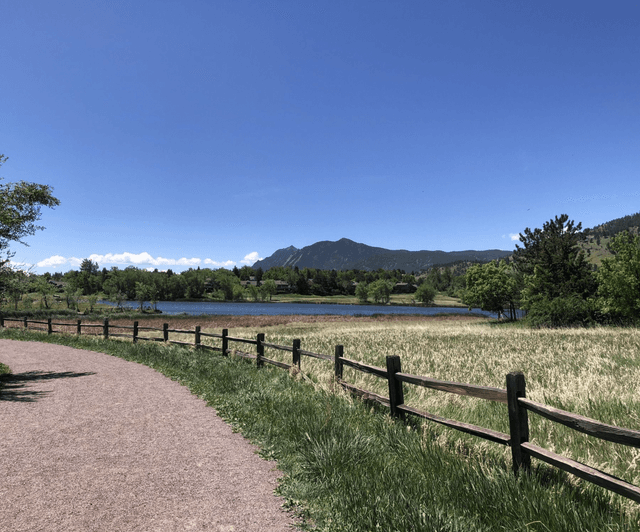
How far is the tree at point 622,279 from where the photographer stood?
29250 millimetres

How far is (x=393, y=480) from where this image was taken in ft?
15.0

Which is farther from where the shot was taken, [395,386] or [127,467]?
[395,386]

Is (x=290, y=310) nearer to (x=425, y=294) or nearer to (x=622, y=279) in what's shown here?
(x=425, y=294)

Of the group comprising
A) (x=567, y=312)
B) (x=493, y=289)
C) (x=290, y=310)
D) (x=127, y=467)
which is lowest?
(x=290, y=310)

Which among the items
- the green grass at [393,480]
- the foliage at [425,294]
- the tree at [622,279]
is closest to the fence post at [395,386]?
the green grass at [393,480]

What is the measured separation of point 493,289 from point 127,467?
5852 centimetres

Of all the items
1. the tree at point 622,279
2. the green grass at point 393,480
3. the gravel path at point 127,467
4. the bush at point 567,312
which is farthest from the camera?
the bush at point 567,312

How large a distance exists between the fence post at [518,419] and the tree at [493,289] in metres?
55.8

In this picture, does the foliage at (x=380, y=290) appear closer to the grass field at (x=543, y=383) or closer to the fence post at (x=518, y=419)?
the grass field at (x=543, y=383)

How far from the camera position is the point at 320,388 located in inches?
364

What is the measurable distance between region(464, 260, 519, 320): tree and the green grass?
54424mm

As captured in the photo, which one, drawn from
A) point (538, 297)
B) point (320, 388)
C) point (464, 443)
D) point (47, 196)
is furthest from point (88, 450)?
point (538, 297)

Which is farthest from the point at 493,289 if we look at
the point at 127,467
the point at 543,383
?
the point at 127,467

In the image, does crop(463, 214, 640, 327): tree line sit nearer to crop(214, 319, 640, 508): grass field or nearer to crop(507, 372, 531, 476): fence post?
crop(214, 319, 640, 508): grass field
